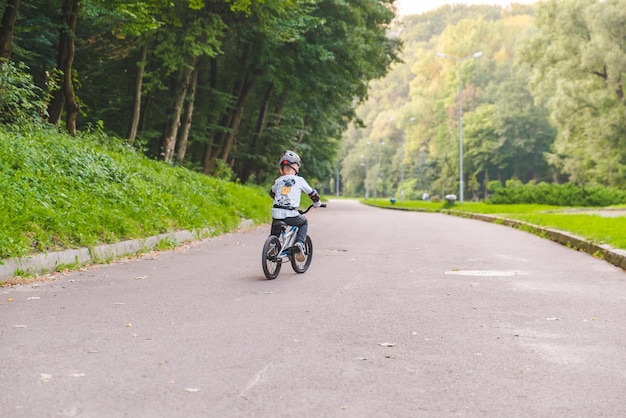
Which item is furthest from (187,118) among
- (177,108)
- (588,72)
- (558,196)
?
(588,72)

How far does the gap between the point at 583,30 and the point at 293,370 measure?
178 feet

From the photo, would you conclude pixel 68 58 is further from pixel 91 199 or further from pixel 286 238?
pixel 286 238

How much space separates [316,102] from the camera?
31.9 m

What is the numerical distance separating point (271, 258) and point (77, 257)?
2.81m

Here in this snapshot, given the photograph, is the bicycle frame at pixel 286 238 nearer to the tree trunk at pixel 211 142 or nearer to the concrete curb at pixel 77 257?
the concrete curb at pixel 77 257

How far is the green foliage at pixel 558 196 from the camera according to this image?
4162cm

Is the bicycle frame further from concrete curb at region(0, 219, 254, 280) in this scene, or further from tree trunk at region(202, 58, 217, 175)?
tree trunk at region(202, 58, 217, 175)

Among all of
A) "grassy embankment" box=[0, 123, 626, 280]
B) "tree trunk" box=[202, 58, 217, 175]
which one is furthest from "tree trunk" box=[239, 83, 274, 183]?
"grassy embankment" box=[0, 123, 626, 280]

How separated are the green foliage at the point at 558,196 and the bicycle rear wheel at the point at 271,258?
34382 millimetres

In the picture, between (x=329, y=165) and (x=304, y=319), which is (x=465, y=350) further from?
(x=329, y=165)

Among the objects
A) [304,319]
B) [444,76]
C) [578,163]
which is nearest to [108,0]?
[304,319]

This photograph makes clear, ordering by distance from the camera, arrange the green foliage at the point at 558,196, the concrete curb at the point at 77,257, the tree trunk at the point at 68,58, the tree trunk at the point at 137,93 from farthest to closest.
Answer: the green foliage at the point at 558,196
the tree trunk at the point at 137,93
the tree trunk at the point at 68,58
the concrete curb at the point at 77,257

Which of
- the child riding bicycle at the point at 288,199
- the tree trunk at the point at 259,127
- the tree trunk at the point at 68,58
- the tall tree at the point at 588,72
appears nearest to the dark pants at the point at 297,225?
the child riding bicycle at the point at 288,199

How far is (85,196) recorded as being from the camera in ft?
39.1
